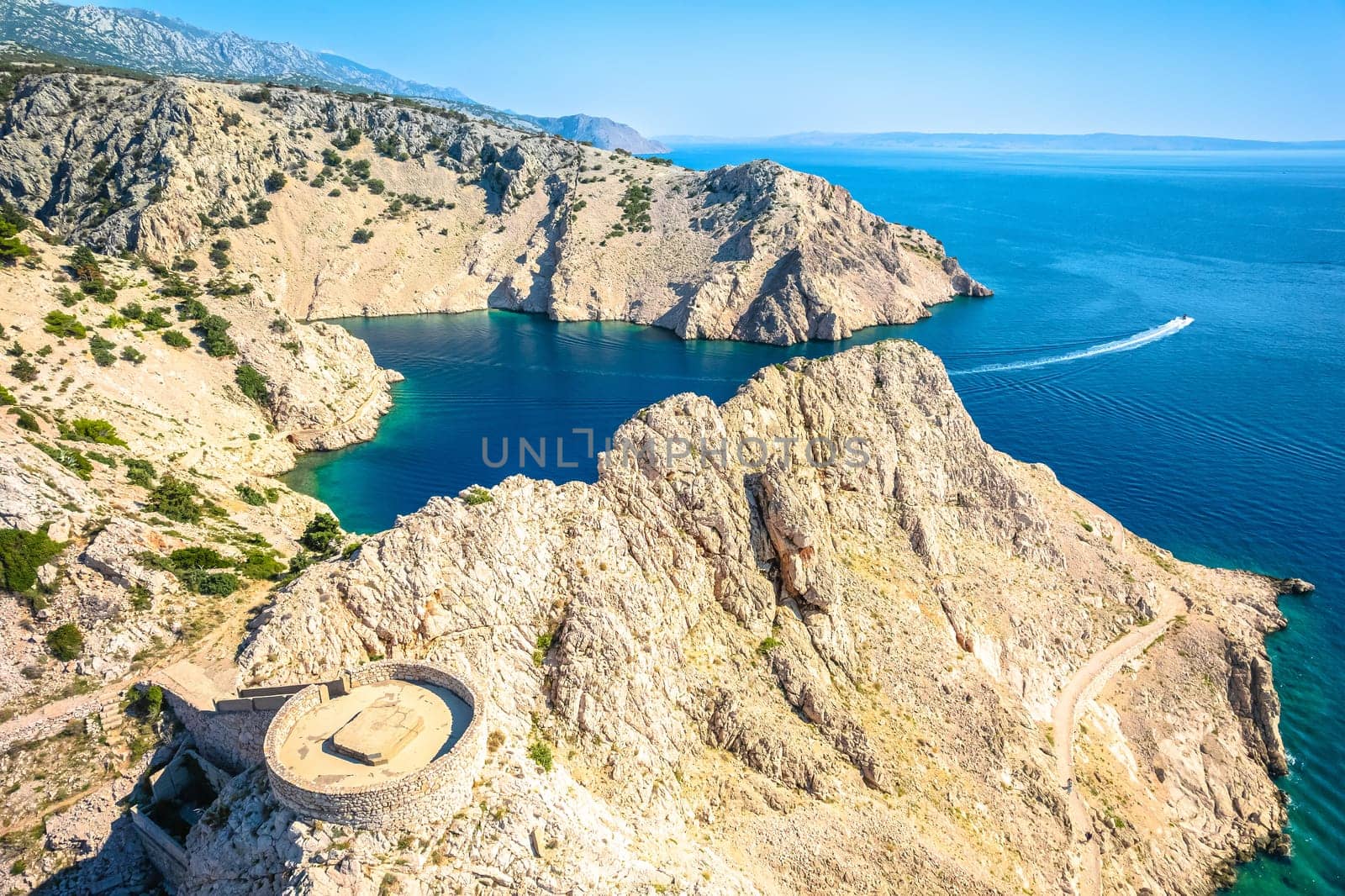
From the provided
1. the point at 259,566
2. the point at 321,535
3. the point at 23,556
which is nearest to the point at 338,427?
the point at 321,535

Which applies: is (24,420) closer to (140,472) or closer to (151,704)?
(140,472)

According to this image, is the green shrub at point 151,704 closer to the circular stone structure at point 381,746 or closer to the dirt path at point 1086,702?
the circular stone structure at point 381,746

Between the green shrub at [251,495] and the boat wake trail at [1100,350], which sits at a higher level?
the boat wake trail at [1100,350]

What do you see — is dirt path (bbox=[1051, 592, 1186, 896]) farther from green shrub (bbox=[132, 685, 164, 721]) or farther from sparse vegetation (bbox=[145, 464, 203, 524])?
sparse vegetation (bbox=[145, 464, 203, 524])

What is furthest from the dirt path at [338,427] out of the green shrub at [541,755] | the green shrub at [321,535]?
the green shrub at [541,755]

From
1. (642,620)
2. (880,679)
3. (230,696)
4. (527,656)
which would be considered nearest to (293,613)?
(230,696)

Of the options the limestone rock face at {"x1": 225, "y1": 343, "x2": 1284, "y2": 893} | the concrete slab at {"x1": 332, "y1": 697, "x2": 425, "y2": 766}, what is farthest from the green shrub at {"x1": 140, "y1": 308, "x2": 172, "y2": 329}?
the concrete slab at {"x1": 332, "y1": 697, "x2": 425, "y2": 766}
